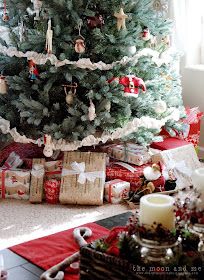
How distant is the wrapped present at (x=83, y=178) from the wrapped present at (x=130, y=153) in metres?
0.20

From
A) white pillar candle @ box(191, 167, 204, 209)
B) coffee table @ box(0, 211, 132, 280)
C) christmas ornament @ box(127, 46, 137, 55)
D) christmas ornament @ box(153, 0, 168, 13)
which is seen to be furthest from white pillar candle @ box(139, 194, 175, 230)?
christmas ornament @ box(153, 0, 168, 13)

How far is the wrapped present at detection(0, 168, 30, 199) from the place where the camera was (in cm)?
339

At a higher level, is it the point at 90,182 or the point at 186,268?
the point at 90,182

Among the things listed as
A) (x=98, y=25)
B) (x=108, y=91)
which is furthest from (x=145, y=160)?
(x=98, y=25)

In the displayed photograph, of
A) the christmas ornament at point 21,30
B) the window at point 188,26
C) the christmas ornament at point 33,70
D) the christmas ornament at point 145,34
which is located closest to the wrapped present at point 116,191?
the christmas ornament at point 33,70

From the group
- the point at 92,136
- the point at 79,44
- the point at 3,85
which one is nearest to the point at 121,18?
the point at 79,44

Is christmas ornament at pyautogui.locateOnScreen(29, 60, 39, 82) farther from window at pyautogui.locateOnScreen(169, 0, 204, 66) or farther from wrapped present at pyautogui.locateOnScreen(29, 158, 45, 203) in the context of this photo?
window at pyautogui.locateOnScreen(169, 0, 204, 66)

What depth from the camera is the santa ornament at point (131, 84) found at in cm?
336

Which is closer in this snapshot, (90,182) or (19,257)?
(19,257)

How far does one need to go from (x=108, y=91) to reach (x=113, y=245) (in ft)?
6.15

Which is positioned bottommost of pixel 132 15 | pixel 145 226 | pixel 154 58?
pixel 145 226

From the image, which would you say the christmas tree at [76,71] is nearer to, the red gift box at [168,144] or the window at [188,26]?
the red gift box at [168,144]

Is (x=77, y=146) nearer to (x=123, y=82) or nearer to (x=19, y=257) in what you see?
(x=123, y=82)

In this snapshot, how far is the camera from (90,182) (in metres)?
3.32
